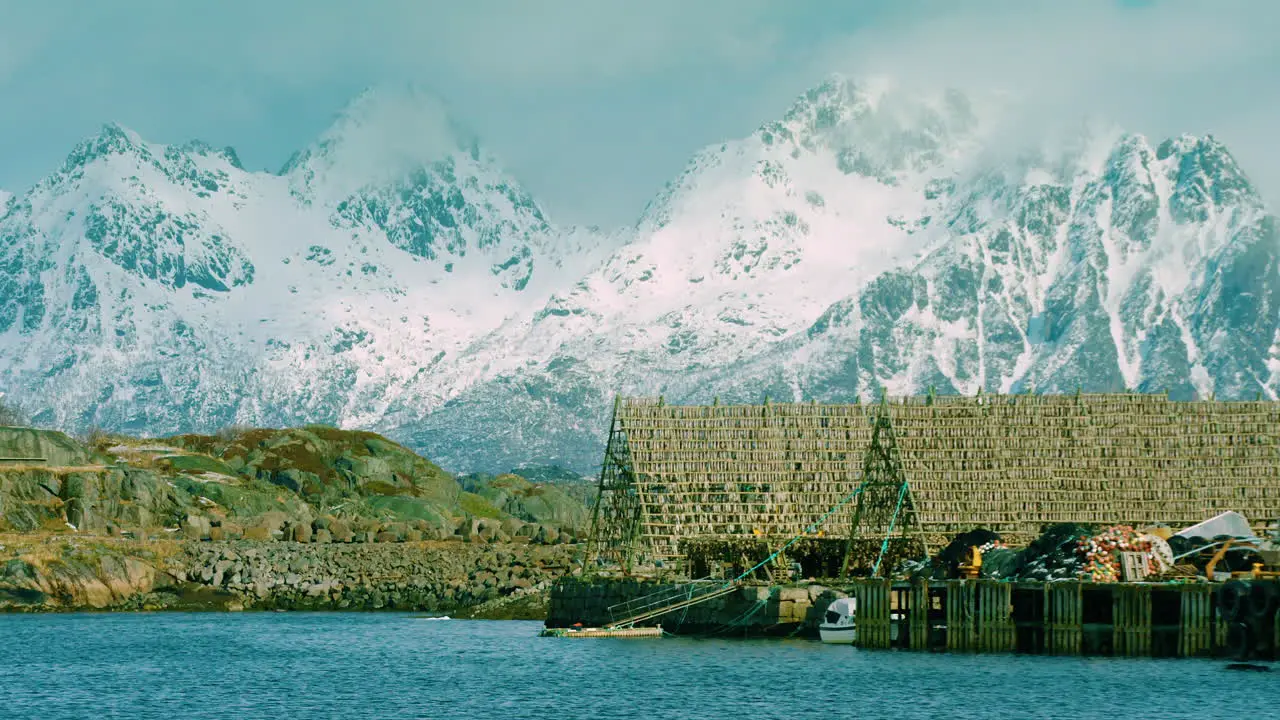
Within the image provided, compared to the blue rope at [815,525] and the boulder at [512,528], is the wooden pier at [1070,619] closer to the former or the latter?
the blue rope at [815,525]

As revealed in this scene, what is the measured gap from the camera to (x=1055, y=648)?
7081cm

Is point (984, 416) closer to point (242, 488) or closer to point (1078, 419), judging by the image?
point (1078, 419)

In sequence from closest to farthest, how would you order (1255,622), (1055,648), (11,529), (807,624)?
(1255,622) → (1055,648) → (807,624) → (11,529)

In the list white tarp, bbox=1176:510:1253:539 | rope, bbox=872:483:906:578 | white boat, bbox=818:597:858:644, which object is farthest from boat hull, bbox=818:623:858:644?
white tarp, bbox=1176:510:1253:539

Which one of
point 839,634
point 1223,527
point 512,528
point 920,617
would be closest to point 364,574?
point 512,528

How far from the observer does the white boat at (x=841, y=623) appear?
258 ft

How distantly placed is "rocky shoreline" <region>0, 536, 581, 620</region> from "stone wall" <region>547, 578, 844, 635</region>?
52.9 feet

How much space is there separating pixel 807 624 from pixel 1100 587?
15868mm

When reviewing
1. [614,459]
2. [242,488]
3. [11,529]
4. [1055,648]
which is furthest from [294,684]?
[242,488]

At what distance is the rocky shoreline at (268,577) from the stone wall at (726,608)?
52.9 feet

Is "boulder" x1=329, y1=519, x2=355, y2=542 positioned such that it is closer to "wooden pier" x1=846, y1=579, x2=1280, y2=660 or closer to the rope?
the rope

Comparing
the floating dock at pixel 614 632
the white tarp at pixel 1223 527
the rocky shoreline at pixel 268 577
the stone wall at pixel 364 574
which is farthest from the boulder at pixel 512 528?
the white tarp at pixel 1223 527

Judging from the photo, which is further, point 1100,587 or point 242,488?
point 242,488

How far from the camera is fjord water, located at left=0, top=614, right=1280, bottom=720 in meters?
61.9
